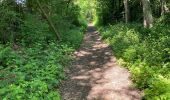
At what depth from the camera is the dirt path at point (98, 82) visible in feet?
27.1

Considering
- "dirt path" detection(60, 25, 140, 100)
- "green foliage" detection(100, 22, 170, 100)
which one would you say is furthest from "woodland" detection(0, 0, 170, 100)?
"dirt path" detection(60, 25, 140, 100)

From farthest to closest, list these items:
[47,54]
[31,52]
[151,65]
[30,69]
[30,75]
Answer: [47,54] < [31,52] < [30,69] < [151,65] < [30,75]

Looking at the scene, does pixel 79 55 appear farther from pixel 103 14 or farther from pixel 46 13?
pixel 103 14

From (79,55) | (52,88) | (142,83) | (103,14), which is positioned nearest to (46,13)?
(79,55)

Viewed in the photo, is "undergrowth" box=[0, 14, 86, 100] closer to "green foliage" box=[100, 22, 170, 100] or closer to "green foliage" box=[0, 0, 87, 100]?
"green foliage" box=[0, 0, 87, 100]

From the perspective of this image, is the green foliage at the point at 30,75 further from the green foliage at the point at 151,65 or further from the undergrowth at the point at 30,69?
the green foliage at the point at 151,65

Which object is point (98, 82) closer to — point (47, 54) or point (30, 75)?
point (30, 75)

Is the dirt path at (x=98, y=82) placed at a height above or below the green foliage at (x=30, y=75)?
below

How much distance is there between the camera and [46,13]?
1741 centimetres

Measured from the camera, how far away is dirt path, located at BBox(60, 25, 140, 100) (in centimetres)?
826

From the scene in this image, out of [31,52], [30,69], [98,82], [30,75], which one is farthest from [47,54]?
[98,82]

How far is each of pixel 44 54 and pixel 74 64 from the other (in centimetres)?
150

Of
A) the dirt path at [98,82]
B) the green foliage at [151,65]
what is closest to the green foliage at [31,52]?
the dirt path at [98,82]

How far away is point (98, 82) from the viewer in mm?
9602
